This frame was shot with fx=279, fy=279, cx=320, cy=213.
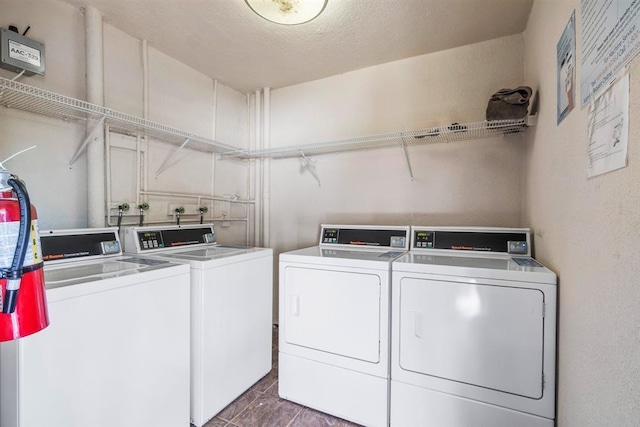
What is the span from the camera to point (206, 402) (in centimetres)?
168

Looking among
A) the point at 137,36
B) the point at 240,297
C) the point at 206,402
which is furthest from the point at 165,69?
the point at 206,402

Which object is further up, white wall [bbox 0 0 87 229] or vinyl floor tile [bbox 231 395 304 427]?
white wall [bbox 0 0 87 229]

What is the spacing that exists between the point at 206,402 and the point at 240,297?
24.5 inches

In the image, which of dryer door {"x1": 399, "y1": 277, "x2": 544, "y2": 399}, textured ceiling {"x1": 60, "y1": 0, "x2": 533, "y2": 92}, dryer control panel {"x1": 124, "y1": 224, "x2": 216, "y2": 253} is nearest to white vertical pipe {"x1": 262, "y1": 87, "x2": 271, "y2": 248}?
textured ceiling {"x1": 60, "y1": 0, "x2": 533, "y2": 92}

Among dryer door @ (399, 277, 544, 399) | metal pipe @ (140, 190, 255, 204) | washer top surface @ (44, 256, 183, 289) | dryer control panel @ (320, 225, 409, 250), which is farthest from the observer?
metal pipe @ (140, 190, 255, 204)

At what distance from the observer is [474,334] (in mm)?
1416

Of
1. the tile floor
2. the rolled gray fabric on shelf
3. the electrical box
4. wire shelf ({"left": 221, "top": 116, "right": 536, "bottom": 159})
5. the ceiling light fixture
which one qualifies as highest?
the ceiling light fixture

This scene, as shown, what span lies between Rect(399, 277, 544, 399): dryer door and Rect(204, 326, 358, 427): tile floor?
693 millimetres

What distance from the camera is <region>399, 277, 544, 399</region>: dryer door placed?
132 centimetres

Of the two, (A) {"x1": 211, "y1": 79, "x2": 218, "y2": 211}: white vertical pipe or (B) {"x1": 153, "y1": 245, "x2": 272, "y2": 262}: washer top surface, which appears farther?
(A) {"x1": 211, "y1": 79, "x2": 218, "y2": 211}: white vertical pipe

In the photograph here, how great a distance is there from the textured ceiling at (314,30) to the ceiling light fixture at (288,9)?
265mm

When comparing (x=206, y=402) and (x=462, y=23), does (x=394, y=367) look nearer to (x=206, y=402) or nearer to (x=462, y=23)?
(x=206, y=402)

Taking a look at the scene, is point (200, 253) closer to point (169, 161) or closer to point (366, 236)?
point (169, 161)

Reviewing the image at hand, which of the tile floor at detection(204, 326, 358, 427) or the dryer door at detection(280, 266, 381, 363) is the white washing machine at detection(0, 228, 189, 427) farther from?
the dryer door at detection(280, 266, 381, 363)
